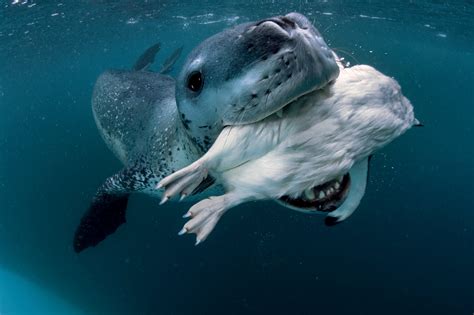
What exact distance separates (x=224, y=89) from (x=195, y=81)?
44 cm

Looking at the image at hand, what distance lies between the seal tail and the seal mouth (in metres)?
4.09

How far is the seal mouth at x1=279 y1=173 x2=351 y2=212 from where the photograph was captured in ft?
6.88

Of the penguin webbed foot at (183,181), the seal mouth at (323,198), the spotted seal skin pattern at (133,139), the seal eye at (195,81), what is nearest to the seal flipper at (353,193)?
the seal mouth at (323,198)

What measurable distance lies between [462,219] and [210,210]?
1838cm

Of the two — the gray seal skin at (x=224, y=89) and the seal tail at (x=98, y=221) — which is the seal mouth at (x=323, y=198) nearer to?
the gray seal skin at (x=224, y=89)

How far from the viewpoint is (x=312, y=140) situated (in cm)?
193

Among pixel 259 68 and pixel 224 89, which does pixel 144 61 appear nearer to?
pixel 224 89

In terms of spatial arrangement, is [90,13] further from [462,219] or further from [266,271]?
[462,219]

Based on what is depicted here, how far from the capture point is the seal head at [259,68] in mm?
1777

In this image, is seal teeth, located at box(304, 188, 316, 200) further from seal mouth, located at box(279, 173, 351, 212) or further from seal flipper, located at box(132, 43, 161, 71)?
seal flipper, located at box(132, 43, 161, 71)

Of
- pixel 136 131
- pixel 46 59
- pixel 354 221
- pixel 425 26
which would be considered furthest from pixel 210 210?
pixel 46 59

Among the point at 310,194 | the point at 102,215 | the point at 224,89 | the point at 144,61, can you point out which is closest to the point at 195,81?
the point at 224,89

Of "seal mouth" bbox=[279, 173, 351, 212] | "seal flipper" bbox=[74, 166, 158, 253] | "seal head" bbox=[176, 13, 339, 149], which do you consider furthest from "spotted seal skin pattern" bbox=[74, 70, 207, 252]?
"seal mouth" bbox=[279, 173, 351, 212]

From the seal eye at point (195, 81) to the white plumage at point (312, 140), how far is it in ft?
2.11
